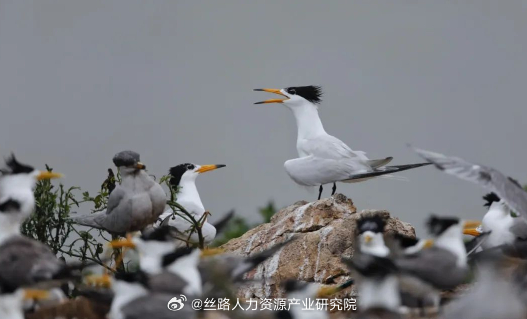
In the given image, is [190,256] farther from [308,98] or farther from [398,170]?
[308,98]

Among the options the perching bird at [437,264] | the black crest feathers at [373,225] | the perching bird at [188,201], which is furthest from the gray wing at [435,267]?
the perching bird at [188,201]

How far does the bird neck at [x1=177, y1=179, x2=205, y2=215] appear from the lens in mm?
10719

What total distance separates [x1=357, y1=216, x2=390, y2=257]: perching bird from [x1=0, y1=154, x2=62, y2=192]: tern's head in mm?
2136

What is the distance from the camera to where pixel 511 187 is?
7.72 metres

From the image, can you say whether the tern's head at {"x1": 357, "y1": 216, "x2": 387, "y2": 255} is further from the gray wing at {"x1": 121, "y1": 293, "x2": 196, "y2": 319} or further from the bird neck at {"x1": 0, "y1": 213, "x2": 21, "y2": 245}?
the bird neck at {"x1": 0, "y1": 213, "x2": 21, "y2": 245}

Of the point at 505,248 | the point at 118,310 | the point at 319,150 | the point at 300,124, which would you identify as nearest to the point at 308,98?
the point at 300,124

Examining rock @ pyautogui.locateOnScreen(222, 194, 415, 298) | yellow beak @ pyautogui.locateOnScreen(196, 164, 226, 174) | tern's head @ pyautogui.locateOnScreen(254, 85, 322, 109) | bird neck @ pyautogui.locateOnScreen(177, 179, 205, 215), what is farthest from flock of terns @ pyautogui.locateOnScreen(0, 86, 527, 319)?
tern's head @ pyautogui.locateOnScreen(254, 85, 322, 109)

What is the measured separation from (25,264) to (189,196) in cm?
411

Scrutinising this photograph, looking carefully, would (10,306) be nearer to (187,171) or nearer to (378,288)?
(378,288)

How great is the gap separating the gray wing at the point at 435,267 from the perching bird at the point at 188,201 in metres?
3.18

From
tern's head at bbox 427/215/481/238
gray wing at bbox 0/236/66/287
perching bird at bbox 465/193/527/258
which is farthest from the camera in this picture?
perching bird at bbox 465/193/527/258

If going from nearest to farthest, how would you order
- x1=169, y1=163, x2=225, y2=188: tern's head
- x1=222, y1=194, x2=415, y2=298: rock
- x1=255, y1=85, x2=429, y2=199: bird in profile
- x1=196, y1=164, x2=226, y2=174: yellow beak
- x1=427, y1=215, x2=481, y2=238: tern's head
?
1. x1=427, y1=215, x2=481, y2=238: tern's head
2. x1=222, y1=194, x2=415, y2=298: rock
3. x1=255, y1=85, x2=429, y2=199: bird in profile
4. x1=169, y1=163, x2=225, y2=188: tern's head
5. x1=196, y1=164, x2=226, y2=174: yellow beak

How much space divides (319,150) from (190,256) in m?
4.15

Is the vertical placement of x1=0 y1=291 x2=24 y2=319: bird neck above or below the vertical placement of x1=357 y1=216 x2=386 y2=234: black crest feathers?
below
